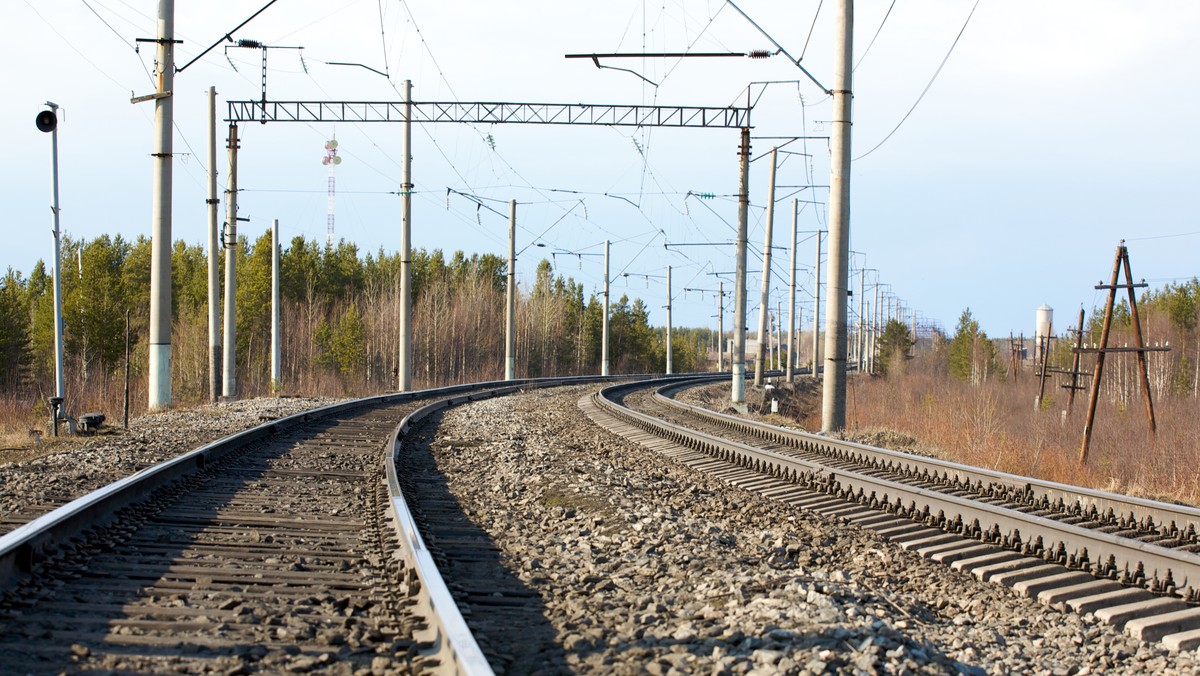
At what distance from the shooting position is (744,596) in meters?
5.64

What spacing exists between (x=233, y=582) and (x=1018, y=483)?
7.28 meters

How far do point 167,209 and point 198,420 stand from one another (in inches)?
191

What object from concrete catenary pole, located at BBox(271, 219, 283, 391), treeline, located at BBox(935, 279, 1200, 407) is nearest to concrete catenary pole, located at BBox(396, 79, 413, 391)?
concrete catenary pole, located at BBox(271, 219, 283, 391)

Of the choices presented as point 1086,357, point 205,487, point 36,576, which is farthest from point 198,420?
point 1086,357

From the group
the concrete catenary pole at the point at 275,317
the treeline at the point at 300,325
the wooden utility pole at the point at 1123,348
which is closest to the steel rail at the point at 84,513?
the wooden utility pole at the point at 1123,348

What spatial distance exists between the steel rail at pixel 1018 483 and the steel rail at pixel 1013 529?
110 cm

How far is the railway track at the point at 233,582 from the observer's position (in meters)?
4.16

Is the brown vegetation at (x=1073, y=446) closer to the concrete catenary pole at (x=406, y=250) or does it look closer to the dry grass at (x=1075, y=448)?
the dry grass at (x=1075, y=448)

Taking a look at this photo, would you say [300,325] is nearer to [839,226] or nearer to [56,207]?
[56,207]

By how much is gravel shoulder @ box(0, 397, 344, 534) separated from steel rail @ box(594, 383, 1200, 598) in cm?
704

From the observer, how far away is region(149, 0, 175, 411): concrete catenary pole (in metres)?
19.4

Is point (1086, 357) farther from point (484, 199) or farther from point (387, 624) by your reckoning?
point (387, 624)

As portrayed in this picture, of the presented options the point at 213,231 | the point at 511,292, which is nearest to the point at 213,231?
the point at 213,231

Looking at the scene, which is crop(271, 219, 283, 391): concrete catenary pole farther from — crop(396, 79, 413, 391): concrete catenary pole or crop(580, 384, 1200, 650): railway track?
crop(580, 384, 1200, 650): railway track
